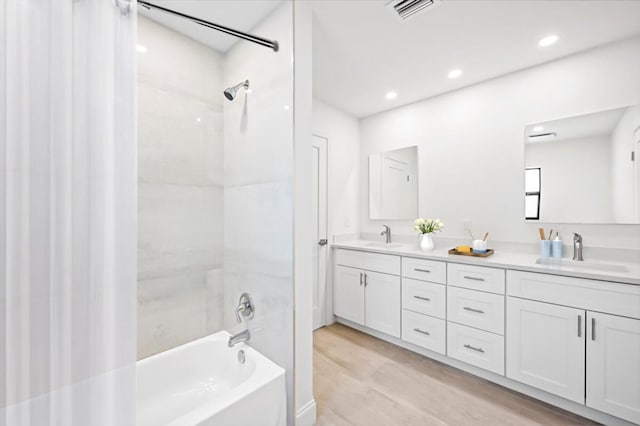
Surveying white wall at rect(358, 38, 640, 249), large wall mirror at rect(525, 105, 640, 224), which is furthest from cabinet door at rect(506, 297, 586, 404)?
large wall mirror at rect(525, 105, 640, 224)

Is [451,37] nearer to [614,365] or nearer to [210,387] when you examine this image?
[614,365]

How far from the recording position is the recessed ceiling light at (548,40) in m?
1.84

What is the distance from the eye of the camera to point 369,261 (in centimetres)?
271

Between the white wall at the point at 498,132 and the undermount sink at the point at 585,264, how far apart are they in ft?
0.60

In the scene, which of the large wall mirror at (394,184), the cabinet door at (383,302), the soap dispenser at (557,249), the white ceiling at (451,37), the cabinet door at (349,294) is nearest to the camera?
the white ceiling at (451,37)

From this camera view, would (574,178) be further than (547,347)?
Yes

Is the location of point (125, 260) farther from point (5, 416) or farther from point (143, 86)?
point (143, 86)

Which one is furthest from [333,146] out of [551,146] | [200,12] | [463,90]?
[551,146]

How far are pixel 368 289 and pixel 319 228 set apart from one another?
838 mm

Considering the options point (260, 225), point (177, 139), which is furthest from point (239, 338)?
point (177, 139)

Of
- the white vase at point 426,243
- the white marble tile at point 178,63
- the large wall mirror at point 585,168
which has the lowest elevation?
the white vase at point 426,243

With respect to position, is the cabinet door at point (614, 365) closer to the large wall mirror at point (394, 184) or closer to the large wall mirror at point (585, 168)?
the large wall mirror at point (585, 168)

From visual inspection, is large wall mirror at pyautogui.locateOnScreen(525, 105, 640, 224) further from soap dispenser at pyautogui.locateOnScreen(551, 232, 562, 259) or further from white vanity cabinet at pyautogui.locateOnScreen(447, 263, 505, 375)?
white vanity cabinet at pyautogui.locateOnScreen(447, 263, 505, 375)

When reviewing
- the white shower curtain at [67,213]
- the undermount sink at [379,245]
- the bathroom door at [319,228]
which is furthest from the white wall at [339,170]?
the white shower curtain at [67,213]
